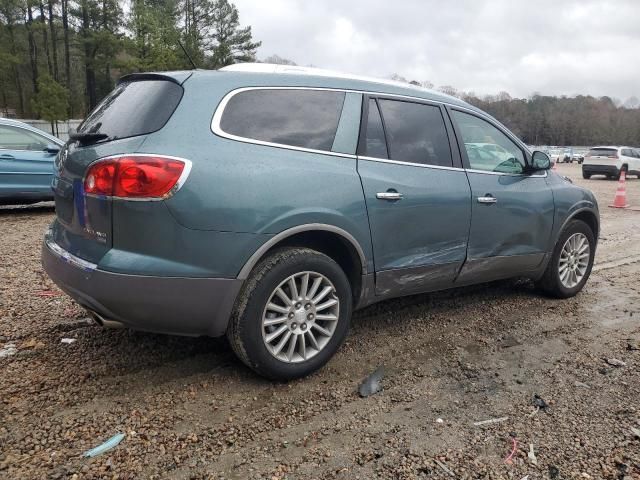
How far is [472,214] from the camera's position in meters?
3.79

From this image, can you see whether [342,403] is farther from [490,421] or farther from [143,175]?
[143,175]

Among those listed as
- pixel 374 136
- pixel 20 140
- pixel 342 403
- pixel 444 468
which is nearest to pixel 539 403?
pixel 444 468

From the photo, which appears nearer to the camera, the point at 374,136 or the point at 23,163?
the point at 374,136

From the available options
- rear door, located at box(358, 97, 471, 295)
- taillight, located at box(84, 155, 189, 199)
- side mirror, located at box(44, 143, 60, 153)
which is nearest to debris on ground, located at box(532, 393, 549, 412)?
rear door, located at box(358, 97, 471, 295)

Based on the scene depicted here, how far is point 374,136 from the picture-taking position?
11.0 ft

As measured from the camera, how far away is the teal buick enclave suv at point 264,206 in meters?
2.58

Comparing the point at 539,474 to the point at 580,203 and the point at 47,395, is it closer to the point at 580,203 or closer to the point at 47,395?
the point at 47,395

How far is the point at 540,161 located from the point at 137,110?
3.19 metres

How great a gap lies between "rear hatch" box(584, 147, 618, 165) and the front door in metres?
22.9

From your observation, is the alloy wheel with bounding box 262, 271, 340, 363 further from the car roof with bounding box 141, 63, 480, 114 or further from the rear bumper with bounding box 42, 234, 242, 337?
the car roof with bounding box 141, 63, 480, 114

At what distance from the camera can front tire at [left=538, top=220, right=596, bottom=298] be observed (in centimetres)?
470

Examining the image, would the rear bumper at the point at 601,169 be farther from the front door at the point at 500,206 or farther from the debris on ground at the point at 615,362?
the debris on ground at the point at 615,362

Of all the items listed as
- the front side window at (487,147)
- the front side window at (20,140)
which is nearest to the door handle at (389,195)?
the front side window at (487,147)

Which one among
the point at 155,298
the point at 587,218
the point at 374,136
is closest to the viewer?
the point at 155,298
